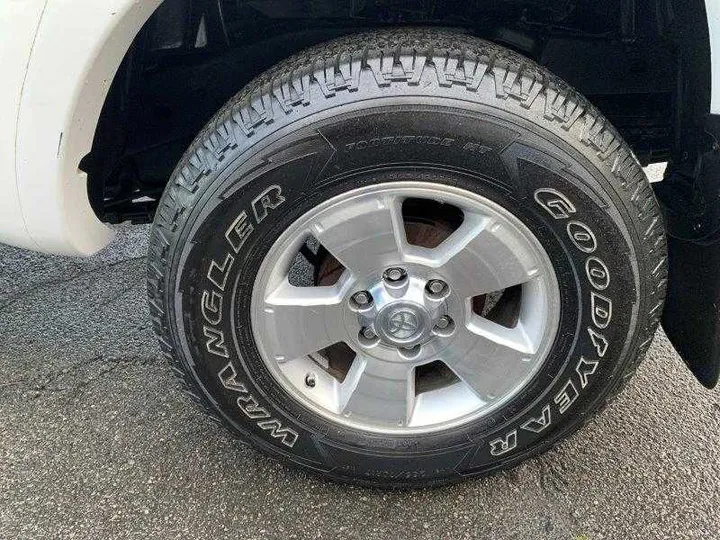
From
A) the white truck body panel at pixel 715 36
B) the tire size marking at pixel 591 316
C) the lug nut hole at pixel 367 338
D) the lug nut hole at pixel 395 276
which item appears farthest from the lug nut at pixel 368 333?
the white truck body panel at pixel 715 36

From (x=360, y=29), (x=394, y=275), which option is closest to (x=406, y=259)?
(x=394, y=275)

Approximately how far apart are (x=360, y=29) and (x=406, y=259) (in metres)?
0.77

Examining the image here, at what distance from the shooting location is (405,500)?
1.85 meters

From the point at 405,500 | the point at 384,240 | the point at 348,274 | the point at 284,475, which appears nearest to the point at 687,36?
the point at 384,240

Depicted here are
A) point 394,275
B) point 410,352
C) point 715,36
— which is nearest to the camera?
A: point 715,36

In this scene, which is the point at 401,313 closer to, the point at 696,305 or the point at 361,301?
the point at 361,301

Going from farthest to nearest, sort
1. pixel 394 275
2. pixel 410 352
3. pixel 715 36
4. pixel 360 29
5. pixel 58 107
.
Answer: pixel 360 29 → pixel 410 352 → pixel 394 275 → pixel 58 107 → pixel 715 36

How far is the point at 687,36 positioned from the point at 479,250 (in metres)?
0.81

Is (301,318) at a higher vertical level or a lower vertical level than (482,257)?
lower

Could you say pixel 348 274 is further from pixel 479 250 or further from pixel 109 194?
pixel 109 194

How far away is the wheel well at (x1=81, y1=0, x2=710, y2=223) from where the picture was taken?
1.74 meters

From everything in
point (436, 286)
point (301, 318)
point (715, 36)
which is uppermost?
point (715, 36)

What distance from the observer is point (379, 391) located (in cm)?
174

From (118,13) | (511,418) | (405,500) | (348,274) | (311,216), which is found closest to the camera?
(118,13)
